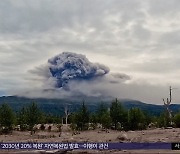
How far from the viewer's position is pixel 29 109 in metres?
103

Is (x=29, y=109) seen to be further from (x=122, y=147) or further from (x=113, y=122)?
(x=122, y=147)

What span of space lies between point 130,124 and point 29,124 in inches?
1066

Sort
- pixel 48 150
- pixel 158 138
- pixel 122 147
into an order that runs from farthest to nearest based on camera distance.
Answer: pixel 158 138 → pixel 122 147 → pixel 48 150

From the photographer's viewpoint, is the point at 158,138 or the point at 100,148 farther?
the point at 158,138

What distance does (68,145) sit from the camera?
1825 inches

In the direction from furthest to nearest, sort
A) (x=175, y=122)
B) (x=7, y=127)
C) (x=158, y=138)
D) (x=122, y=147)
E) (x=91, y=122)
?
(x=91, y=122) → (x=7, y=127) → (x=175, y=122) → (x=158, y=138) → (x=122, y=147)

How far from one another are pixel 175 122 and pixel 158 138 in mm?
33672

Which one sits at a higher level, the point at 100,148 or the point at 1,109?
the point at 1,109

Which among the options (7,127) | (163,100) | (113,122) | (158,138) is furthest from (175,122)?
(7,127)

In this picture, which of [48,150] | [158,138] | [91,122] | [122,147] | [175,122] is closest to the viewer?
[48,150]

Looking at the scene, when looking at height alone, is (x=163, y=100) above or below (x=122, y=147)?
above

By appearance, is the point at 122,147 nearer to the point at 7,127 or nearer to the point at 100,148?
the point at 100,148

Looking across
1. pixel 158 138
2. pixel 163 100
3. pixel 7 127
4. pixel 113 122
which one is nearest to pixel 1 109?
pixel 7 127

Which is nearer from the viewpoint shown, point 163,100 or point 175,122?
point 175,122
